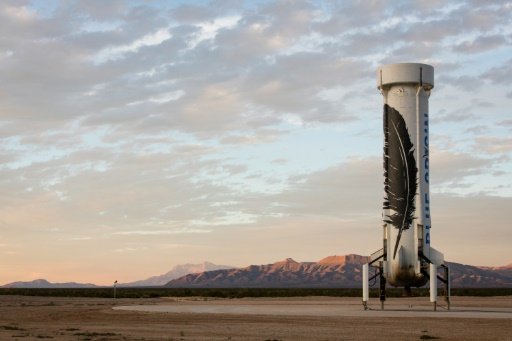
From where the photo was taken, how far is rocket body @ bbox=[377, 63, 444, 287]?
46469 millimetres

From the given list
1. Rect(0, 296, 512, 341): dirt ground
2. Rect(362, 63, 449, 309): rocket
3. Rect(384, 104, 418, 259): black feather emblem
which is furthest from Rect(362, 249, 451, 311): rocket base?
Rect(0, 296, 512, 341): dirt ground

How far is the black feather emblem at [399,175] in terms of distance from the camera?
1833 inches

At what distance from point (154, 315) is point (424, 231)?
55.7ft

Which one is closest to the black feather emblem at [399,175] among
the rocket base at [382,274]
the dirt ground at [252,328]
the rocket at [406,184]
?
the rocket at [406,184]

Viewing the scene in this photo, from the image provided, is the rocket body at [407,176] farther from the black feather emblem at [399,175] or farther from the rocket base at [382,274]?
the rocket base at [382,274]

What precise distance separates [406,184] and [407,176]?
0.49m

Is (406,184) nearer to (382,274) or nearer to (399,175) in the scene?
(399,175)

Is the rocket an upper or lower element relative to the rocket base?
upper

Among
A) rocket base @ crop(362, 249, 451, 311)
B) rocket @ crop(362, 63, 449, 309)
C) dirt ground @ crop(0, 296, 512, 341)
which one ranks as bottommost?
dirt ground @ crop(0, 296, 512, 341)

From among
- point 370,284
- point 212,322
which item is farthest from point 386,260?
point 212,322

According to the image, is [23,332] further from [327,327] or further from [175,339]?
A: [327,327]

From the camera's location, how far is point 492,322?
3678 cm

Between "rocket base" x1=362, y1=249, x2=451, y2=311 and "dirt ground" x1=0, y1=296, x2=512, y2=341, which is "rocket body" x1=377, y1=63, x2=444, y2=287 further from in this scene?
"dirt ground" x1=0, y1=296, x2=512, y2=341

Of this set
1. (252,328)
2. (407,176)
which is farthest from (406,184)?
(252,328)
